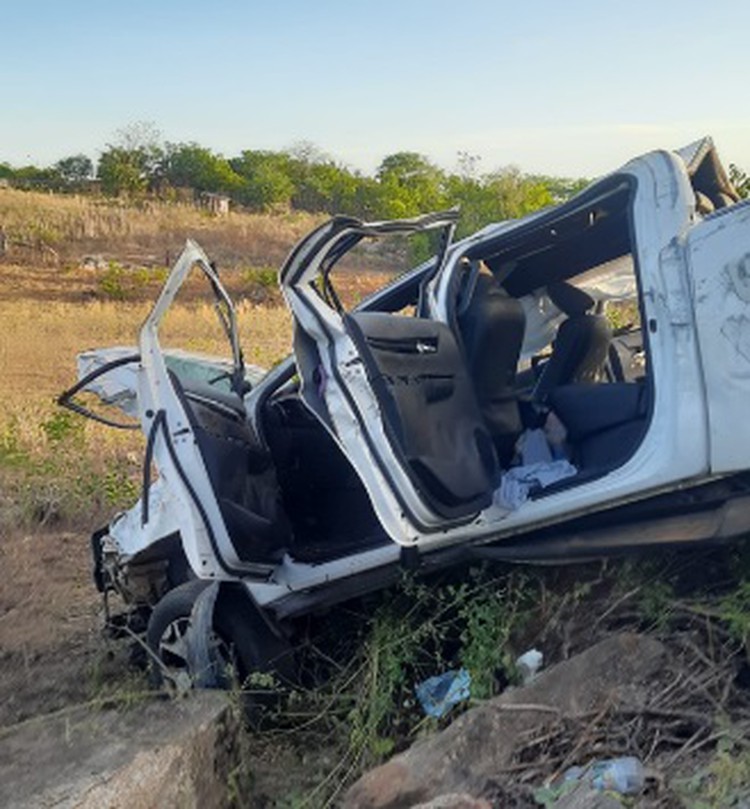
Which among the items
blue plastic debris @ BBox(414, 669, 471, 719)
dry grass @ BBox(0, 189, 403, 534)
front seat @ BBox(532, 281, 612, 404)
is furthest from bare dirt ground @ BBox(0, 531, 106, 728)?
front seat @ BBox(532, 281, 612, 404)

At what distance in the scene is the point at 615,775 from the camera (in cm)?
298

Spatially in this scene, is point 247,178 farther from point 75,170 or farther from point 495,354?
point 495,354

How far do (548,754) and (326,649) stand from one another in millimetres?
1684

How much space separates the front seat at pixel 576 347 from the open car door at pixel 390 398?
906mm

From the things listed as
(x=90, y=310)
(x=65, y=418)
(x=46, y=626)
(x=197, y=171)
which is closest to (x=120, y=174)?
(x=197, y=171)

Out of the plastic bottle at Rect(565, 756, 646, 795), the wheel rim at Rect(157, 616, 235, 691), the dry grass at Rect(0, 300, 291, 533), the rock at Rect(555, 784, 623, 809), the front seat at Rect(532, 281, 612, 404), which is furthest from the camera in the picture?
the dry grass at Rect(0, 300, 291, 533)

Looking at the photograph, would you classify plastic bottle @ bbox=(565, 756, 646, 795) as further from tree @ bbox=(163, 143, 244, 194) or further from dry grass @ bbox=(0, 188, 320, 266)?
tree @ bbox=(163, 143, 244, 194)

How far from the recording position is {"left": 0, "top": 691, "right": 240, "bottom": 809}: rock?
11.1 ft

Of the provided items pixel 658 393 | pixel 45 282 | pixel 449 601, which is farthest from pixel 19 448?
pixel 45 282

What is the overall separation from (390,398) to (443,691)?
1.16m

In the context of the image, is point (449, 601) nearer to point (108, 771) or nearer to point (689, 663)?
point (689, 663)

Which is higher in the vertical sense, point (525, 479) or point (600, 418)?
point (600, 418)

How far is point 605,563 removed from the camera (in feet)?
13.4

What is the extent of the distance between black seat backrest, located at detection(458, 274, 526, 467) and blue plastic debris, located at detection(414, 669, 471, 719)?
32.9 inches
